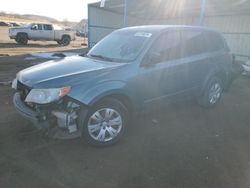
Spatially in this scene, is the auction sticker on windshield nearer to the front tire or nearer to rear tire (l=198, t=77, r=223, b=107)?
the front tire

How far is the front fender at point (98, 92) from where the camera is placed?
3371 millimetres

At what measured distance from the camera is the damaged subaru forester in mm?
3387

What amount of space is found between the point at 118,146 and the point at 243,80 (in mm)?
8068

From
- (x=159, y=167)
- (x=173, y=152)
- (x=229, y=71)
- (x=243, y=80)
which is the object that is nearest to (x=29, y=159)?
(x=159, y=167)

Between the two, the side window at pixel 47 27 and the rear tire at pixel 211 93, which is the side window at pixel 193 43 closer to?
the rear tire at pixel 211 93

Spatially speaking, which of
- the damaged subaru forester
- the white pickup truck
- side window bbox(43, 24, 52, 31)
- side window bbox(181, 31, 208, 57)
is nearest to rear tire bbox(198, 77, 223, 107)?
the damaged subaru forester

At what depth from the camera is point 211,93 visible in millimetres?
5852

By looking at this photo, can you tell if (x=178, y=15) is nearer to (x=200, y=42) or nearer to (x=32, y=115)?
(x=200, y=42)

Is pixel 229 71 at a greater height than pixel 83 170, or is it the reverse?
pixel 229 71

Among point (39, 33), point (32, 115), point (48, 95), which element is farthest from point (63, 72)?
point (39, 33)

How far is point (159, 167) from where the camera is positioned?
133 inches

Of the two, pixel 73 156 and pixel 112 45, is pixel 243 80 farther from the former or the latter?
pixel 73 156

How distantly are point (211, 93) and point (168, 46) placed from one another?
2.02 meters

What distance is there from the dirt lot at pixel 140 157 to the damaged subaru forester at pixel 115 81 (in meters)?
0.40
